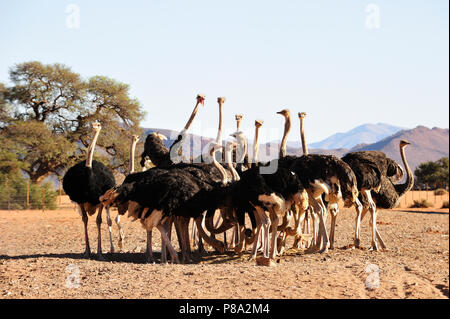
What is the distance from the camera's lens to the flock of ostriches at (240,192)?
30.8 feet

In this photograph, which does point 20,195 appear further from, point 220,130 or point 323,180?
point 323,180

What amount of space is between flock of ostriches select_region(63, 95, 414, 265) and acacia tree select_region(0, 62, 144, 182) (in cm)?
1822

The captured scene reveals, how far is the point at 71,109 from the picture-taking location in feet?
99.3

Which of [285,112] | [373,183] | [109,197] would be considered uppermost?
[285,112]

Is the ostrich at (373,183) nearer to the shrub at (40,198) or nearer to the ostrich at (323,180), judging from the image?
the ostrich at (323,180)

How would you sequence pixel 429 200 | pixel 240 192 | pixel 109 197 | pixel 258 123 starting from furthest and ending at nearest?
pixel 429 200, pixel 258 123, pixel 109 197, pixel 240 192

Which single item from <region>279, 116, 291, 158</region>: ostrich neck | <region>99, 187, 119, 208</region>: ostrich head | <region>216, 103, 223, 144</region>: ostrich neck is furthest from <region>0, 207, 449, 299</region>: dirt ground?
<region>216, 103, 223, 144</region>: ostrich neck

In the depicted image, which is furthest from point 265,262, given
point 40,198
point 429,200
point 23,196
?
point 429,200

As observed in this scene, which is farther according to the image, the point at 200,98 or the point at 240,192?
the point at 200,98

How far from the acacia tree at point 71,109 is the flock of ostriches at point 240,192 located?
1822cm

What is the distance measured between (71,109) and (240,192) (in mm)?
22390

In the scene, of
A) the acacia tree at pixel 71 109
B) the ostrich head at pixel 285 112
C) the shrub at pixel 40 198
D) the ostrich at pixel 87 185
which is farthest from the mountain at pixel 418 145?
the ostrich at pixel 87 185
